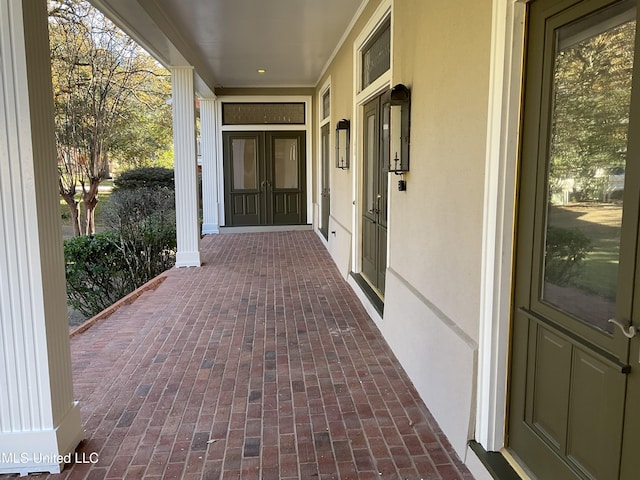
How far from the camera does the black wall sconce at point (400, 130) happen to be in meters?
3.50

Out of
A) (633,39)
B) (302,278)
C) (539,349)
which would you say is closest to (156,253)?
(302,278)

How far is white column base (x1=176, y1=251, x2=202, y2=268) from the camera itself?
705 cm

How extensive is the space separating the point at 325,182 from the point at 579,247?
311 inches

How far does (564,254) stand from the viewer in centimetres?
180

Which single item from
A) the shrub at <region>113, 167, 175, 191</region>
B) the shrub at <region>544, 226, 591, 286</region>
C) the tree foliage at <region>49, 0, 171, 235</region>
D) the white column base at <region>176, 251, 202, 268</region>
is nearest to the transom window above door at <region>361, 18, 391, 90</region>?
the shrub at <region>544, 226, 591, 286</region>

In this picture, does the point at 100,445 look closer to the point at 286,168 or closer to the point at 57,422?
the point at 57,422

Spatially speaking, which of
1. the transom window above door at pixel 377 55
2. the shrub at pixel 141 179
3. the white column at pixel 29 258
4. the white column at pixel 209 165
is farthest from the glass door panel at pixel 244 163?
the white column at pixel 29 258

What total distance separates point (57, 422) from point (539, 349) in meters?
2.29

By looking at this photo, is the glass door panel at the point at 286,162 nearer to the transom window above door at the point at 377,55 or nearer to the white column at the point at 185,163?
the white column at the point at 185,163

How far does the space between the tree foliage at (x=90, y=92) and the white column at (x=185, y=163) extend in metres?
2.44

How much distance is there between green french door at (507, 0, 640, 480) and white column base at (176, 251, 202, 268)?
5.66 m

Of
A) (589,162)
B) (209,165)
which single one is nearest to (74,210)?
(209,165)

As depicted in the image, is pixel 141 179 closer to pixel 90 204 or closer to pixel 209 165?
pixel 90 204

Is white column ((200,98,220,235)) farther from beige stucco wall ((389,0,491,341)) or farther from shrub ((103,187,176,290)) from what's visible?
beige stucco wall ((389,0,491,341))
